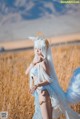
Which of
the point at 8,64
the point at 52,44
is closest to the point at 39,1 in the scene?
the point at 52,44

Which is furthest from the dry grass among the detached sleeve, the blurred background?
the detached sleeve

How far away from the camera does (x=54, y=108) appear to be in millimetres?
3148

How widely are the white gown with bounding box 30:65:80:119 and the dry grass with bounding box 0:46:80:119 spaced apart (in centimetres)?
5

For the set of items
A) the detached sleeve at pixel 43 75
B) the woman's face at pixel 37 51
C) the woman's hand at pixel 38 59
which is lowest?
the detached sleeve at pixel 43 75

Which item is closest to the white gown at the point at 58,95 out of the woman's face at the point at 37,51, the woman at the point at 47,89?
the woman at the point at 47,89

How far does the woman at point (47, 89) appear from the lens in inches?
123

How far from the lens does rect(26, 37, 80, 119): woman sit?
3.13 m

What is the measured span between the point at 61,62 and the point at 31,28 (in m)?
0.39

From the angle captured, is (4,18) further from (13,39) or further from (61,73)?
(61,73)

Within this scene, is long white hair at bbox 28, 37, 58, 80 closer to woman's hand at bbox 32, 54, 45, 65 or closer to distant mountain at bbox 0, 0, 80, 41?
woman's hand at bbox 32, 54, 45, 65

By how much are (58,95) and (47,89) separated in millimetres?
104

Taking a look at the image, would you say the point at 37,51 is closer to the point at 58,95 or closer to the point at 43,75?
the point at 43,75

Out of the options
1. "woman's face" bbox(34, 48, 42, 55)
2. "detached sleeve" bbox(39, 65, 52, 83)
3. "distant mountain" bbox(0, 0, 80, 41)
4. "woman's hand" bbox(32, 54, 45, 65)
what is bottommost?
"detached sleeve" bbox(39, 65, 52, 83)

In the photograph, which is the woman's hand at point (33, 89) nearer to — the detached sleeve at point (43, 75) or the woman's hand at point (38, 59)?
the detached sleeve at point (43, 75)
